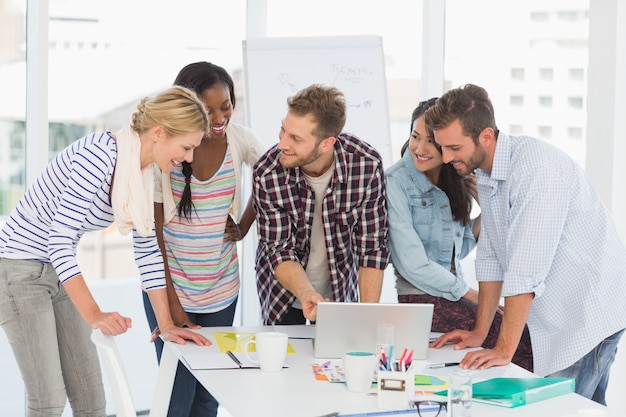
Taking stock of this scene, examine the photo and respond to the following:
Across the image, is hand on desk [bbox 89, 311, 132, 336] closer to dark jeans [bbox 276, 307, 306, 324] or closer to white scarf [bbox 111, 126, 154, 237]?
white scarf [bbox 111, 126, 154, 237]

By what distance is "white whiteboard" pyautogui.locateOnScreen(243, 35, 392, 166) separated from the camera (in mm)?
3801

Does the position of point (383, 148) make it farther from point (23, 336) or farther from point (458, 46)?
point (23, 336)

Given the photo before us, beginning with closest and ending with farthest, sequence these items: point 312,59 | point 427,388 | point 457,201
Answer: point 427,388 → point 457,201 → point 312,59

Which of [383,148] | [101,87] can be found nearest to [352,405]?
[383,148]

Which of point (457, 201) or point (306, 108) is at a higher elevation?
point (306, 108)

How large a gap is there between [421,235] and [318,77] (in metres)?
1.39

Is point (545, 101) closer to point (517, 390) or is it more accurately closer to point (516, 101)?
point (516, 101)

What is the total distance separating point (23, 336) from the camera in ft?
7.45

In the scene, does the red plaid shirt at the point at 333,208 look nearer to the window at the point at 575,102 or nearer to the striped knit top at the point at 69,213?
the striped knit top at the point at 69,213

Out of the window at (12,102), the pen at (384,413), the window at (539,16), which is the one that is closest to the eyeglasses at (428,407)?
the pen at (384,413)

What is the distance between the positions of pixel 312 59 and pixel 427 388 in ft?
7.52

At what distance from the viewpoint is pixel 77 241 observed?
2.28 meters

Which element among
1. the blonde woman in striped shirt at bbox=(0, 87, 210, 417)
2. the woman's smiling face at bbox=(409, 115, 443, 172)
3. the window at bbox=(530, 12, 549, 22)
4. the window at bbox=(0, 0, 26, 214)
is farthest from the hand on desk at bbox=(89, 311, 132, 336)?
the window at bbox=(530, 12, 549, 22)

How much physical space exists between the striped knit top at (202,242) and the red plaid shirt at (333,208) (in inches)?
5.1
